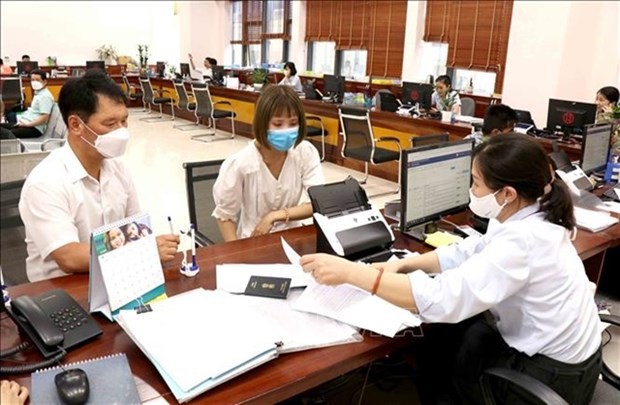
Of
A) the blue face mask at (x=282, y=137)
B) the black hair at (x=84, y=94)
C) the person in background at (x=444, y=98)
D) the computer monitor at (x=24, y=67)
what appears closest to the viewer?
the black hair at (x=84, y=94)

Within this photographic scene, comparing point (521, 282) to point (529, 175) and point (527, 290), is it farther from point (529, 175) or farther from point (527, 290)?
point (529, 175)

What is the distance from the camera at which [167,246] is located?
1611 millimetres

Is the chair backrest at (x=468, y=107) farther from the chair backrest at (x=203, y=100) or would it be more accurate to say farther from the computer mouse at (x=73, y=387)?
the computer mouse at (x=73, y=387)

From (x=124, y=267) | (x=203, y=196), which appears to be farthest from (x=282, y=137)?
(x=124, y=267)

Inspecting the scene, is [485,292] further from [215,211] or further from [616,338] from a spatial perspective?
[616,338]

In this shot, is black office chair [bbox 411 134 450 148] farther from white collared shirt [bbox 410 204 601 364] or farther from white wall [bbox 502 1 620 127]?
white wall [bbox 502 1 620 127]

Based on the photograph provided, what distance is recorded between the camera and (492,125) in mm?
3170

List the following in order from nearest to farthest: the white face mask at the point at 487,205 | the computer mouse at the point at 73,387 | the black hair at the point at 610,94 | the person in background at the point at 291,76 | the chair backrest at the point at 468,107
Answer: the computer mouse at the point at 73,387, the white face mask at the point at 487,205, the black hair at the point at 610,94, the chair backrest at the point at 468,107, the person in background at the point at 291,76

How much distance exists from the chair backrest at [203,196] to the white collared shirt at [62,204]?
19.7 inches

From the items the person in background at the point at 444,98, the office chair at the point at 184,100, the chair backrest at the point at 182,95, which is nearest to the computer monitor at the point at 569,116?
the person in background at the point at 444,98

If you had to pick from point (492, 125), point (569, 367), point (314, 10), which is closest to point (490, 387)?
point (569, 367)

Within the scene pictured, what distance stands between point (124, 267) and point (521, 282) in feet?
3.47

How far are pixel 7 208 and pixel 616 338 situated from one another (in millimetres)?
2816

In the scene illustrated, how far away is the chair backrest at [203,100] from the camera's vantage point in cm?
853
